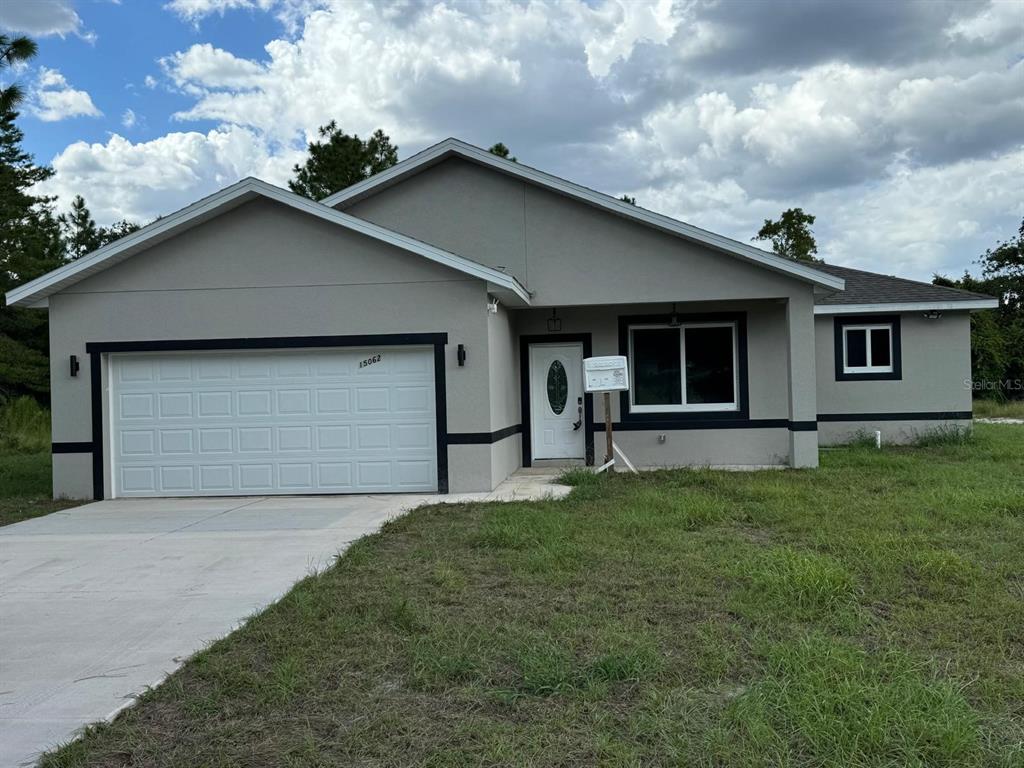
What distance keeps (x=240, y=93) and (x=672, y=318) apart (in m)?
14.9

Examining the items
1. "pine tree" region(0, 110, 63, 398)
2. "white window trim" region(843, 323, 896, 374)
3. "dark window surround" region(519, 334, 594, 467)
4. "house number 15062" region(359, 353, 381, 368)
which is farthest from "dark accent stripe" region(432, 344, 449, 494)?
"pine tree" region(0, 110, 63, 398)

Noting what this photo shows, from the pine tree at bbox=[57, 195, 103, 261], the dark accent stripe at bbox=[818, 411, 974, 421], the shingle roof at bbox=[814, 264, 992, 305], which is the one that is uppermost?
the pine tree at bbox=[57, 195, 103, 261]

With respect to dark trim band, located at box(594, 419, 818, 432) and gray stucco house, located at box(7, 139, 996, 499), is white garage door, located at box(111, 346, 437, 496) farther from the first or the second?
dark trim band, located at box(594, 419, 818, 432)

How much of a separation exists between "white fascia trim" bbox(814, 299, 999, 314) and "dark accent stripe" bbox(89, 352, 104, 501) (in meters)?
12.8

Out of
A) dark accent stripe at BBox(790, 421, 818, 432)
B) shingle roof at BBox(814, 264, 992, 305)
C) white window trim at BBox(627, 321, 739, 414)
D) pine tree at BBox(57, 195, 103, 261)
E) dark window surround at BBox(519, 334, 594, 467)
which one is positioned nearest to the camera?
dark accent stripe at BBox(790, 421, 818, 432)

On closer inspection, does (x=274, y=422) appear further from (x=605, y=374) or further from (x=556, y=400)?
(x=556, y=400)

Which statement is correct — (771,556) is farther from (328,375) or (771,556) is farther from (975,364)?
(975,364)

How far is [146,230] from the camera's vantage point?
11.8m

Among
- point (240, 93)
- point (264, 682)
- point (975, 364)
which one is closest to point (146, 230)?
point (264, 682)

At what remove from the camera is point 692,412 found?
14.8 meters

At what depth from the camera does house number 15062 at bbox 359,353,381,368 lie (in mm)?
12242

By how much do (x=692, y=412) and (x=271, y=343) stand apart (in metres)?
7.07

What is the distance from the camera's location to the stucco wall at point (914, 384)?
1692 cm

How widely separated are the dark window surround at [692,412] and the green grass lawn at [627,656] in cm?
585
